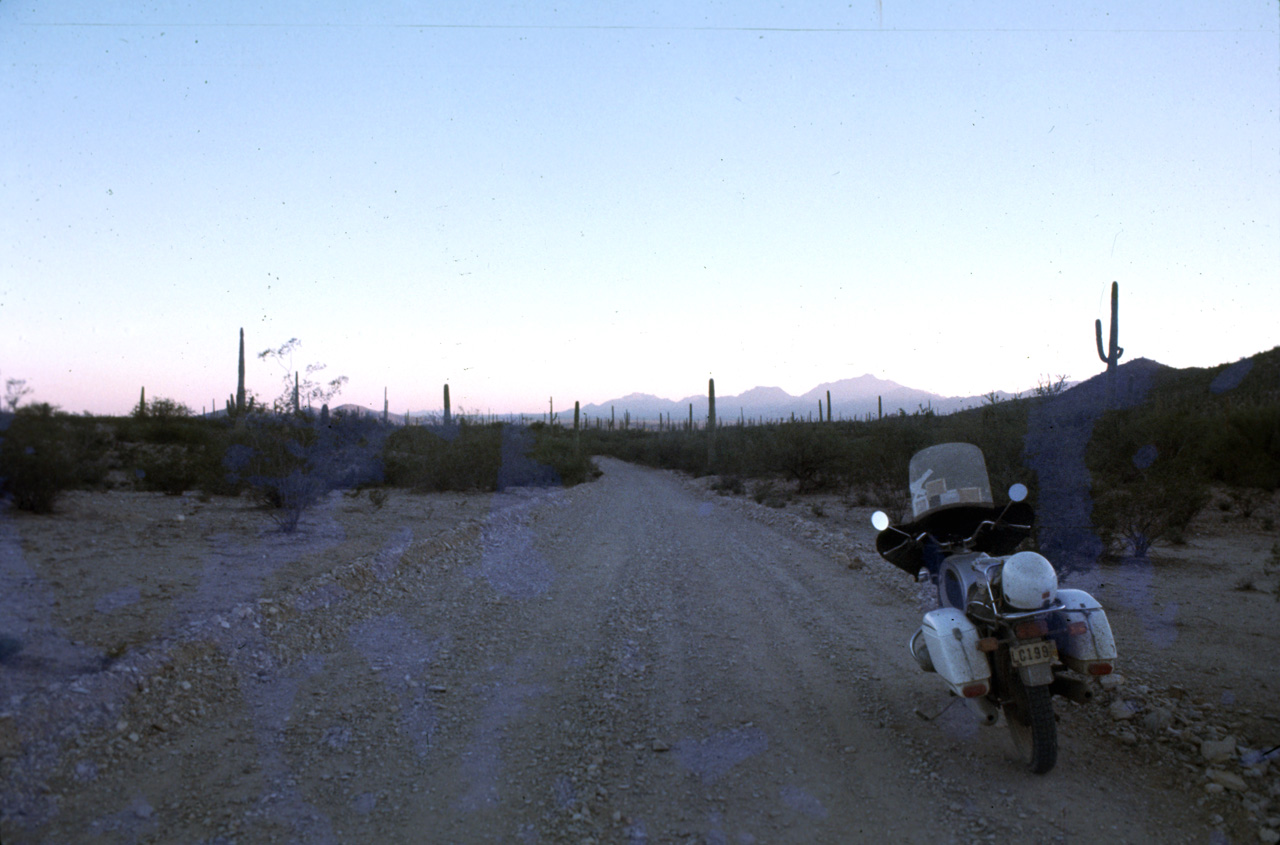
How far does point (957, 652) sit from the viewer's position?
3863 mm

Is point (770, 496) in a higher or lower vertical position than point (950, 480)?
lower

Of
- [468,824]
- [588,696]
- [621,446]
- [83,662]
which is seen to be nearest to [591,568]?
[588,696]

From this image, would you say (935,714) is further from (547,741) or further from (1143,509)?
(1143,509)

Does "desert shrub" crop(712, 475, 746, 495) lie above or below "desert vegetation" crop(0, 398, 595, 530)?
below

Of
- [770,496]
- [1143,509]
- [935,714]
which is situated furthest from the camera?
[770,496]

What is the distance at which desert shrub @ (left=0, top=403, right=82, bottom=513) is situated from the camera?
1099 centimetres

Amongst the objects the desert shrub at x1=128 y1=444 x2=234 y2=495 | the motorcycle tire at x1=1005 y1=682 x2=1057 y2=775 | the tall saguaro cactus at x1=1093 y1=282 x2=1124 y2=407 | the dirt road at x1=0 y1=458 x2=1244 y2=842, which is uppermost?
the tall saguaro cactus at x1=1093 y1=282 x2=1124 y2=407

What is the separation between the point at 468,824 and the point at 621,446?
57013mm

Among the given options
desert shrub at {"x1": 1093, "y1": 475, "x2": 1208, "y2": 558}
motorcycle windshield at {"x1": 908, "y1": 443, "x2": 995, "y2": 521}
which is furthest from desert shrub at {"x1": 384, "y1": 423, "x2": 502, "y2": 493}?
motorcycle windshield at {"x1": 908, "y1": 443, "x2": 995, "y2": 521}

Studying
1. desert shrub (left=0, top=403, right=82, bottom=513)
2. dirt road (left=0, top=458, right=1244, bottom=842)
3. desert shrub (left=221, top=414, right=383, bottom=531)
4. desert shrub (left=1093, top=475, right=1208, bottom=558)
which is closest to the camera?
dirt road (left=0, top=458, right=1244, bottom=842)

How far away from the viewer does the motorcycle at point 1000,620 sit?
3.73m

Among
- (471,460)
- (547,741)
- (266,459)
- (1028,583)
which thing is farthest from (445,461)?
(1028,583)

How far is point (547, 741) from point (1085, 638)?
2938mm

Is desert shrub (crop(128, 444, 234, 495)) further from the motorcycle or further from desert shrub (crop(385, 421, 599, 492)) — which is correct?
the motorcycle
